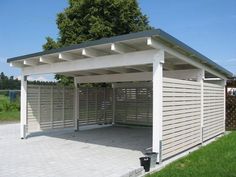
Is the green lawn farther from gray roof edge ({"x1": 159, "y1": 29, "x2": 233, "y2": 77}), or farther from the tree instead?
the tree

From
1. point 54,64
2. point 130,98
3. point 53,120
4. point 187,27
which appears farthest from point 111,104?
point 54,64

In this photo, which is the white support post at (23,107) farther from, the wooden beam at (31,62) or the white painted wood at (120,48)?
the white painted wood at (120,48)

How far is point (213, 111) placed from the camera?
11.9 m

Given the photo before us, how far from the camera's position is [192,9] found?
A: 560 inches

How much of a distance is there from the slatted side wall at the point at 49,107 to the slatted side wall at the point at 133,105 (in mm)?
3587

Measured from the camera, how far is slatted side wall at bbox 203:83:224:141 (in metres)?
10.9

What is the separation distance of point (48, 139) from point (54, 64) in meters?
2.88

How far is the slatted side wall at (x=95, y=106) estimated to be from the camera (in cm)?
1520

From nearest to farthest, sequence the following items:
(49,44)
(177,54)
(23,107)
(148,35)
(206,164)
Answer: (148,35) < (206,164) < (177,54) < (23,107) < (49,44)

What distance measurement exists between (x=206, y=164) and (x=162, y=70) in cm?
266

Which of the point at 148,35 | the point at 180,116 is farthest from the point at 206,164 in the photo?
the point at 148,35

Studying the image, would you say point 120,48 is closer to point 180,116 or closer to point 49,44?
point 180,116

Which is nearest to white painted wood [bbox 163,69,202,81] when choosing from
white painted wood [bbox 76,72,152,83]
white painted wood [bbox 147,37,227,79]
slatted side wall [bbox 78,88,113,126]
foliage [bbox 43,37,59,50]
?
white painted wood [bbox 147,37,227,79]

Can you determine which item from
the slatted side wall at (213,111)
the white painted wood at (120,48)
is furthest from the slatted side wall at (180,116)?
the white painted wood at (120,48)
